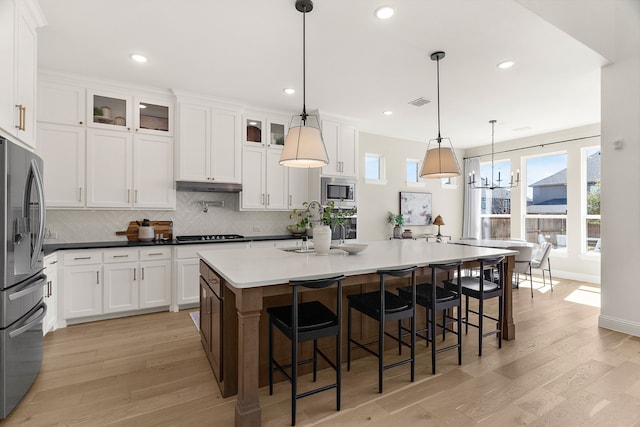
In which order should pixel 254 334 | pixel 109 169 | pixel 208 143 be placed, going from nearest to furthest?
pixel 254 334, pixel 109 169, pixel 208 143

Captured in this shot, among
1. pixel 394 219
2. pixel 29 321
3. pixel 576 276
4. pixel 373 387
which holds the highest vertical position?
pixel 394 219

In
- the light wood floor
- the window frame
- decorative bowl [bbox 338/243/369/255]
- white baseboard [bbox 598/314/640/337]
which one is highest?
the window frame

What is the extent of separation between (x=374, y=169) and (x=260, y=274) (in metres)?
5.11

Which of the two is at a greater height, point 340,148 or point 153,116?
point 153,116

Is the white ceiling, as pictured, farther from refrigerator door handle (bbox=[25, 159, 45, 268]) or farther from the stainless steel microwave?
refrigerator door handle (bbox=[25, 159, 45, 268])

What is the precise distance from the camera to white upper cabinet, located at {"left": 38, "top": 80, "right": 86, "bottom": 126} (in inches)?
141

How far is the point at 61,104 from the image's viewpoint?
144 inches

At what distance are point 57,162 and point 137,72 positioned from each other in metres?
1.37

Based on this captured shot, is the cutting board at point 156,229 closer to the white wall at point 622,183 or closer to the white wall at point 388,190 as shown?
the white wall at point 388,190

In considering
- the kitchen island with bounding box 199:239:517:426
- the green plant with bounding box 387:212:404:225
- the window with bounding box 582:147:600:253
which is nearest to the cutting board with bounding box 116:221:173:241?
the kitchen island with bounding box 199:239:517:426

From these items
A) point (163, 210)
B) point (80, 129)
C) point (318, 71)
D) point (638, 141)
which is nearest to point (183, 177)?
point (163, 210)

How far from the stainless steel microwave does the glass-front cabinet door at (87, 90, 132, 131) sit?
9.00 ft

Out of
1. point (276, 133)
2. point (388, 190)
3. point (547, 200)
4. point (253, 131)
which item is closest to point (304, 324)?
point (253, 131)

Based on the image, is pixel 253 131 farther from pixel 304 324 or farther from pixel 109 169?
pixel 304 324
